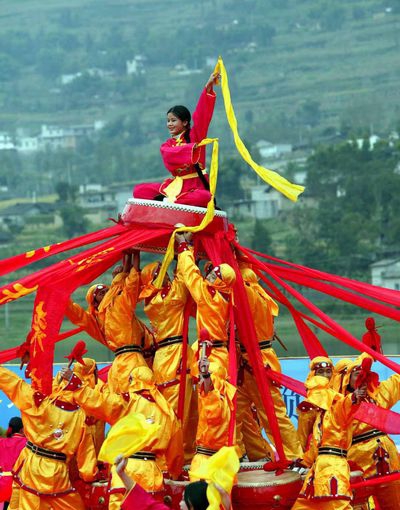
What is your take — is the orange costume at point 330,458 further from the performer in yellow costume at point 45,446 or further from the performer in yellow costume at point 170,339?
the performer in yellow costume at point 45,446

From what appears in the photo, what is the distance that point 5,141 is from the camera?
43.3 metres

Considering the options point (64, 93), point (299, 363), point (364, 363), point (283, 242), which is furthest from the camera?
point (64, 93)

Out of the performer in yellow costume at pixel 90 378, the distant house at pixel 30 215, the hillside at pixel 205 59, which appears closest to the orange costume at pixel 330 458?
the performer in yellow costume at pixel 90 378

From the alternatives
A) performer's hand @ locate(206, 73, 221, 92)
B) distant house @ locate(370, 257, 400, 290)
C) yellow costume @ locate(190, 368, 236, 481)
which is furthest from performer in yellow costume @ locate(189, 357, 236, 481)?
distant house @ locate(370, 257, 400, 290)

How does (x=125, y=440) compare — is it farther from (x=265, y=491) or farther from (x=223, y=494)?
(x=265, y=491)

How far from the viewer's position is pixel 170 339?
679 centimetres

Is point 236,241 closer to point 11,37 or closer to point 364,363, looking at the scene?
point 364,363

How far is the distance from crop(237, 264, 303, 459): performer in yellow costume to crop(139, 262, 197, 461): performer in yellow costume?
1.04 feet

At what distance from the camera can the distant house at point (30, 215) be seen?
38.3 metres

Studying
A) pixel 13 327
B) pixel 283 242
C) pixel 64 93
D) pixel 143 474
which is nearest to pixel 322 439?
pixel 143 474

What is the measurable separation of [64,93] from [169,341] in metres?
40.9

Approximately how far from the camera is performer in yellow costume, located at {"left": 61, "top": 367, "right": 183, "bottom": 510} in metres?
6.24

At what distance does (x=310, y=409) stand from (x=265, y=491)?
63 centimetres

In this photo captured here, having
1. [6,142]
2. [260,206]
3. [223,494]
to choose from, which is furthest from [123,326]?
[6,142]
